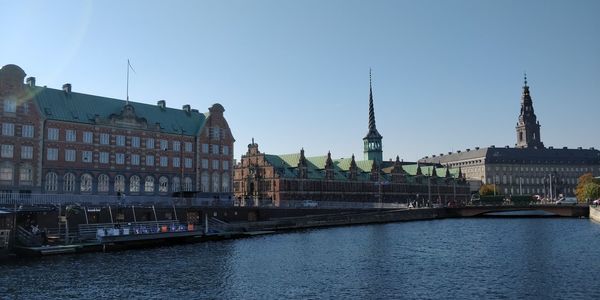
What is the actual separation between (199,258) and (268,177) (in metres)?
81.9

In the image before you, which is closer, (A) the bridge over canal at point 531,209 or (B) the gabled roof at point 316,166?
(A) the bridge over canal at point 531,209

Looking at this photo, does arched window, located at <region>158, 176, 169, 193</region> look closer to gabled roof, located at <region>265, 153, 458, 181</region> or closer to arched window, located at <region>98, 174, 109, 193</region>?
arched window, located at <region>98, 174, 109, 193</region>

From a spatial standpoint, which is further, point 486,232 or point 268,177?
point 268,177

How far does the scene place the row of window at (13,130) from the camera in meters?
88.3

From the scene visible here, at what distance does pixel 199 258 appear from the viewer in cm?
6319

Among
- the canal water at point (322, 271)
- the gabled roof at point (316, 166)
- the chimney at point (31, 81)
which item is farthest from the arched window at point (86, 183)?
the gabled roof at point (316, 166)

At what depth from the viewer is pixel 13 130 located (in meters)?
89.2

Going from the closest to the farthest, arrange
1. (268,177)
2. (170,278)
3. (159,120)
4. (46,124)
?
1. (170,278)
2. (46,124)
3. (159,120)
4. (268,177)

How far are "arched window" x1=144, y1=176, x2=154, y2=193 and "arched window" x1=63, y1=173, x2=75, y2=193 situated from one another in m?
13.6

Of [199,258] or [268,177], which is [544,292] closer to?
[199,258]

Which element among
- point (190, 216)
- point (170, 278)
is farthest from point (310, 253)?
point (190, 216)

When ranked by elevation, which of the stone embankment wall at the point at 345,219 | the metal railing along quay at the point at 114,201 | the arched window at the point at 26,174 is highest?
the arched window at the point at 26,174

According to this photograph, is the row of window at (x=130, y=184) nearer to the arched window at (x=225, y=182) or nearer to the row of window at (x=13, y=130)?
the arched window at (x=225, y=182)

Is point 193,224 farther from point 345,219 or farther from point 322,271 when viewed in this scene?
point 322,271
